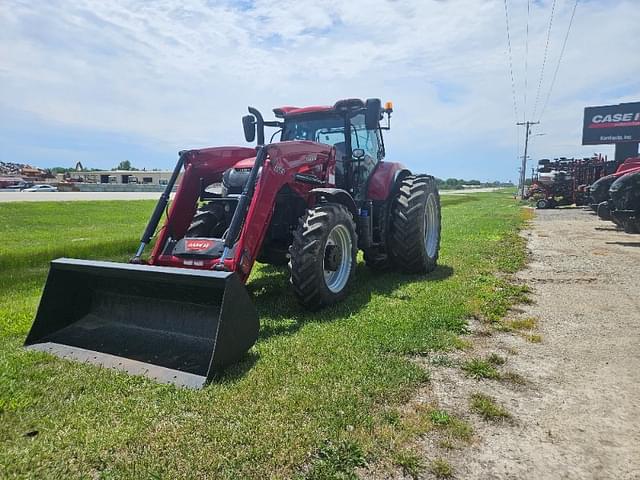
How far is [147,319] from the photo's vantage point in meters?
3.99

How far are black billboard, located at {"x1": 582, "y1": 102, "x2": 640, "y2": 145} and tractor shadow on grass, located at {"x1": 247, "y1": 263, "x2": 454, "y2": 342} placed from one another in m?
36.5

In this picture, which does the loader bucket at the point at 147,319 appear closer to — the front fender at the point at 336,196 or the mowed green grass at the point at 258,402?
the mowed green grass at the point at 258,402

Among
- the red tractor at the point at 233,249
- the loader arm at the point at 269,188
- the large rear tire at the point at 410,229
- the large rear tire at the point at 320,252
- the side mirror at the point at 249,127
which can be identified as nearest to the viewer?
the red tractor at the point at 233,249

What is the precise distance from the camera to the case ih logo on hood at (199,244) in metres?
4.54

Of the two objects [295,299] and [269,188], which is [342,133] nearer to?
[269,188]

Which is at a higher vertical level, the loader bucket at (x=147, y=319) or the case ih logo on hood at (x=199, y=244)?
the case ih logo on hood at (x=199, y=244)

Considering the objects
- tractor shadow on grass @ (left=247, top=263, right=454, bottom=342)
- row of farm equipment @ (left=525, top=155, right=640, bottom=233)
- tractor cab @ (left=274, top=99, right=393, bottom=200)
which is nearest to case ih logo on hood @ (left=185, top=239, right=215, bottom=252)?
tractor shadow on grass @ (left=247, top=263, right=454, bottom=342)

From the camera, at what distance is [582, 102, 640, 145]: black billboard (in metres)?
35.1

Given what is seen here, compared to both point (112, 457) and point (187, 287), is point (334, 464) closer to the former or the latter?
point (112, 457)

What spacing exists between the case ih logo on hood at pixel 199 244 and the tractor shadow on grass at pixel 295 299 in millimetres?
928

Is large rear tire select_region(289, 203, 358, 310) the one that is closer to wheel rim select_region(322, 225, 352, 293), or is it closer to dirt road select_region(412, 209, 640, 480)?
wheel rim select_region(322, 225, 352, 293)

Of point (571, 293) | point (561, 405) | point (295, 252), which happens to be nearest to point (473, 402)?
point (561, 405)

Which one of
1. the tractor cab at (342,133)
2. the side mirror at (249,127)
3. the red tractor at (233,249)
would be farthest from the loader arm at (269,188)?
the side mirror at (249,127)

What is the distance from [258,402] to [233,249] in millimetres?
1699
